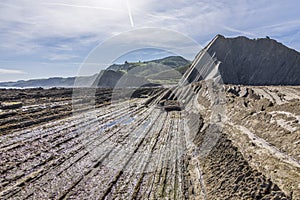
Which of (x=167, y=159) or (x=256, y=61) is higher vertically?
(x=256, y=61)

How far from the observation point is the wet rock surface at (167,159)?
8062 mm

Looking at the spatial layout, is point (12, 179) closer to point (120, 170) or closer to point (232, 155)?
point (120, 170)

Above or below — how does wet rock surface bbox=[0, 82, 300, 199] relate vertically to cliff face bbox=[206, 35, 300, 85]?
below

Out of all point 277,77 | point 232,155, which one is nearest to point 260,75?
point 277,77

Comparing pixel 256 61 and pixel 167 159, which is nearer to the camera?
pixel 167 159

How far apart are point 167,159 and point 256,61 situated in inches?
1427

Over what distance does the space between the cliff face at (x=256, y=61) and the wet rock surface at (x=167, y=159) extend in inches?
876

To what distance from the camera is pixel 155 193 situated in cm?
867

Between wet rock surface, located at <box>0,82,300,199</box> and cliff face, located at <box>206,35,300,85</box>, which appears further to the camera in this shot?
cliff face, located at <box>206,35,300,85</box>

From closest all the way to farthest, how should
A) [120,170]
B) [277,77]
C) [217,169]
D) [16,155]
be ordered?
1. [217,169]
2. [120,170]
3. [16,155]
4. [277,77]

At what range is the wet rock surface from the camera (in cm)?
806

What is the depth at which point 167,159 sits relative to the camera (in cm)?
1214

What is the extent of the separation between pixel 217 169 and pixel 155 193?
2.75m

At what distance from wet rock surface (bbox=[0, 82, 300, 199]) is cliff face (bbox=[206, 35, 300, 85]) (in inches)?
876
